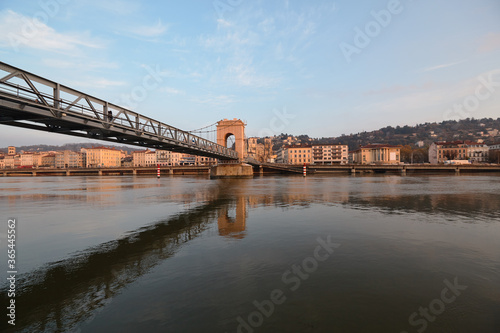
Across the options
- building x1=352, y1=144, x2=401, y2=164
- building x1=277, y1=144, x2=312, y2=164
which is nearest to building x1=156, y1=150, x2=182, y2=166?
building x1=277, y1=144, x2=312, y2=164

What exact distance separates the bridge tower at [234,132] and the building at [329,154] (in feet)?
272

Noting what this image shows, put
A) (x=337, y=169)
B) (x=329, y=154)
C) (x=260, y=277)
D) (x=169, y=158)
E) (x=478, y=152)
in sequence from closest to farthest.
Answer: (x=260, y=277) < (x=337, y=169) < (x=478, y=152) < (x=329, y=154) < (x=169, y=158)

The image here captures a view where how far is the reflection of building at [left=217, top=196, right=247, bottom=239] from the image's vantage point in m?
10.7

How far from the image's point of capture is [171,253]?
834 centimetres

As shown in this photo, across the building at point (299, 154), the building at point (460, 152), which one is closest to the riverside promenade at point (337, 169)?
the building at point (299, 154)

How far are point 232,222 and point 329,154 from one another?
478ft

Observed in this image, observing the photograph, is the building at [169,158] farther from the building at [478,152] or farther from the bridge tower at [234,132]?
the building at [478,152]

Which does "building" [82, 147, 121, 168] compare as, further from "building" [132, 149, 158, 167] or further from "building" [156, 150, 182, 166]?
"building" [156, 150, 182, 166]

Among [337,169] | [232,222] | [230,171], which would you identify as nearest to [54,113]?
[232,222]

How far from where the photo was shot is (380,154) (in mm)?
139000

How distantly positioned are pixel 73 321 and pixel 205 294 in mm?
2320

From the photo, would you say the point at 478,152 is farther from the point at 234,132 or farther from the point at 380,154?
the point at 234,132

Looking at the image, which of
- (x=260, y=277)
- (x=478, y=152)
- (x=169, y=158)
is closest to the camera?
(x=260, y=277)

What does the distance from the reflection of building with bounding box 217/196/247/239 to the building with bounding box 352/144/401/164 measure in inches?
5265
